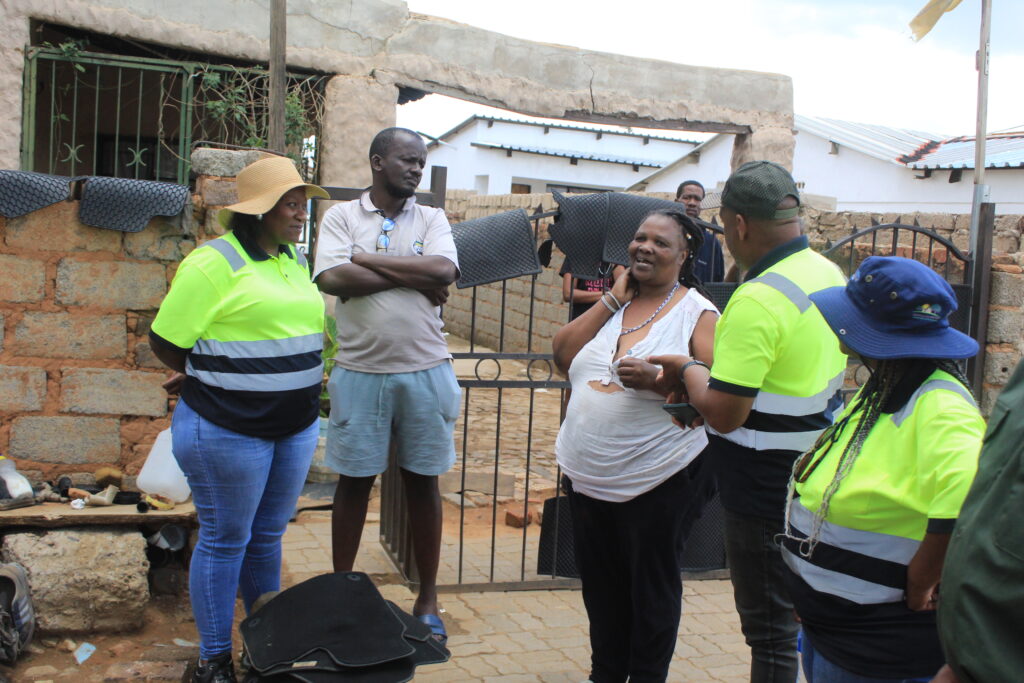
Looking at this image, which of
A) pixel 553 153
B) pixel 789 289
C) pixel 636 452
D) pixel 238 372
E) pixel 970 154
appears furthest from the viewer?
pixel 553 153

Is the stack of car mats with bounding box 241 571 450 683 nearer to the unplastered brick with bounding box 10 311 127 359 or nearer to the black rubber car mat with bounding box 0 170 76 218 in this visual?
the unplastered brick with bounding box 10 311 127 359

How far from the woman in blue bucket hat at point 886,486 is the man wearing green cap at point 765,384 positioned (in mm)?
398

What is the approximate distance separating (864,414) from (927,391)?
0.17m

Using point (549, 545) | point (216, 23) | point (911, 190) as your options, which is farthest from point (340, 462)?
point (911, 190)

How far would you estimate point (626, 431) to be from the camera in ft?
10.1

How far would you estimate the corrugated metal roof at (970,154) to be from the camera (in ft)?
48.3

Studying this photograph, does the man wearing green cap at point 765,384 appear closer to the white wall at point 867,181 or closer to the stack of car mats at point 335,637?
the stack of car mats at point 335,637

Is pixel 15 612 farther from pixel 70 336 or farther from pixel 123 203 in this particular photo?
pixel 123 203

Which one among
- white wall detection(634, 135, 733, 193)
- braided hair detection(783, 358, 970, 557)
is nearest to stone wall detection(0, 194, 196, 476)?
braided hair detection(783, 358, 970, 557)

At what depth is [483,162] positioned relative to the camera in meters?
23.7

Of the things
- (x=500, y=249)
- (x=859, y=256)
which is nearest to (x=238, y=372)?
(x=500, y=249)

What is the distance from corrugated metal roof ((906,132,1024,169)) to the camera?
14.7 meters

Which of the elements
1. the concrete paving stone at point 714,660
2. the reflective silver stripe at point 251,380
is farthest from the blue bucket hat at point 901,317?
the concrete paving stone at point 714,660

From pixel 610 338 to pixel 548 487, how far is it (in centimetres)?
360
